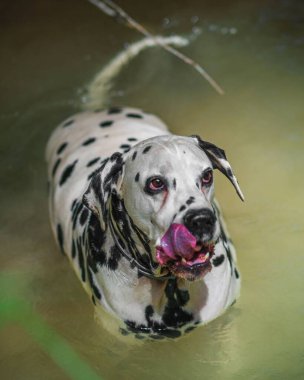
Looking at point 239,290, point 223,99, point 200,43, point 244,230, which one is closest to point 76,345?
point 239,290

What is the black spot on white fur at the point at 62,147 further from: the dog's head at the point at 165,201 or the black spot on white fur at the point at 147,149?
the black spot on white fur at the point at 147,149

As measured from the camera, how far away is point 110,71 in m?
6.95

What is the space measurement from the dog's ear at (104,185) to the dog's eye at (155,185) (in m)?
0.27

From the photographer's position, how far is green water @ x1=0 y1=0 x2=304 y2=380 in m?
4.29

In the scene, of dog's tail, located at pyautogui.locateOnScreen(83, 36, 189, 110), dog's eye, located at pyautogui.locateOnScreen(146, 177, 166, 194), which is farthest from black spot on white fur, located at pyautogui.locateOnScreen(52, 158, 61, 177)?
dog's eye, located at pyautogui.locateOnScreen(146, 177, 166, 194)

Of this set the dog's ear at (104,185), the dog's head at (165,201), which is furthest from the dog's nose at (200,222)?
the dog's ear at (104,185)

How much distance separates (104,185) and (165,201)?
466 mm

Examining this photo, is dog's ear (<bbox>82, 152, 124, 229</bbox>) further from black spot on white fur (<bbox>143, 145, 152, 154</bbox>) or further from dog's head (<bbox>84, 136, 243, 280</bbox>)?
black spot on white fur (<bbox>143, 145, 152, 154</bbox>)

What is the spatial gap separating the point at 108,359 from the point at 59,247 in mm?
1081

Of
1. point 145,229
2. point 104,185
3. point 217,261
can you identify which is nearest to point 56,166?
point 104,185

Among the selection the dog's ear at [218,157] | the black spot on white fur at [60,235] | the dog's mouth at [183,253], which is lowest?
the dog's mouth at [183,253]

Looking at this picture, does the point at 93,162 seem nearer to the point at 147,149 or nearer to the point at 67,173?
the point at 67,173

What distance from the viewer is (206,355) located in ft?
14.0

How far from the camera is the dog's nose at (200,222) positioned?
334cm
